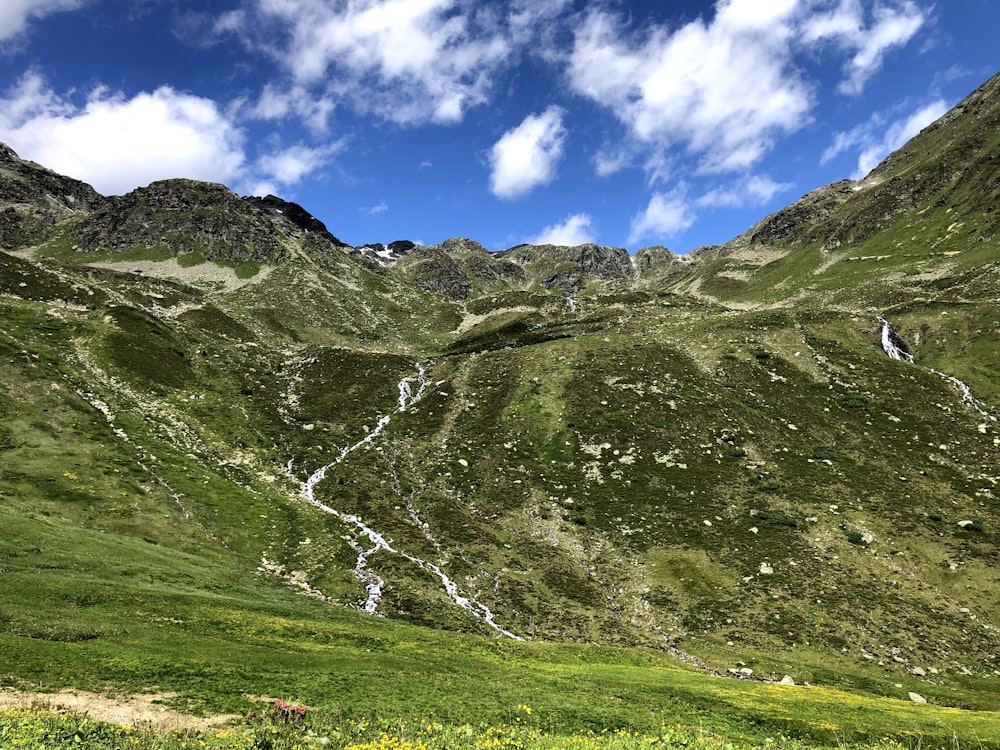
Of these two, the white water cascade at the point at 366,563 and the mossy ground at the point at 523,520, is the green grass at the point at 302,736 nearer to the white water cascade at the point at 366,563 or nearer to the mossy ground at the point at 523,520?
the mossy ground at the point at 523,520

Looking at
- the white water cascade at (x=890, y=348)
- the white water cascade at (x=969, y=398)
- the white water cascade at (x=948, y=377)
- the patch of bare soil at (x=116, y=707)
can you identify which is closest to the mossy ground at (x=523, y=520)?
the patch of bare soil at (x=116, y=707)

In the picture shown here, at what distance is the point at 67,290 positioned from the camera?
97.2 metres

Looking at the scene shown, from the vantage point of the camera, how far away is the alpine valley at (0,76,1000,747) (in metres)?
23.4

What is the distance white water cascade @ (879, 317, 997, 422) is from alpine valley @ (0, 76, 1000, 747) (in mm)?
750

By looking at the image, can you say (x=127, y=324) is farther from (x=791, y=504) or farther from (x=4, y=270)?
(x=791, y=504)

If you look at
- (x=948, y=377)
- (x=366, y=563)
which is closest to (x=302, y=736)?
(x=366, y=563)

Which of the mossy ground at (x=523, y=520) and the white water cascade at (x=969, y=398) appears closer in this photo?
the mossy ground at (x=523, y=520)

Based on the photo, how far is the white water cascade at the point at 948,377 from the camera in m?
65.5

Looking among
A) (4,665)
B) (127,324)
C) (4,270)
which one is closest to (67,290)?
(4,270)

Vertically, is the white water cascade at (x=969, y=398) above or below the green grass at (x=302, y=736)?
above

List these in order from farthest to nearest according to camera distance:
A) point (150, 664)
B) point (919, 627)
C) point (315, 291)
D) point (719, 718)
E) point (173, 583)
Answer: point (315, 291) → point (919, 627) → point (173, 583) → point (719, 718) → point (150, 664)

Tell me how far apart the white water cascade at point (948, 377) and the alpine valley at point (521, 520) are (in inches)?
29.5

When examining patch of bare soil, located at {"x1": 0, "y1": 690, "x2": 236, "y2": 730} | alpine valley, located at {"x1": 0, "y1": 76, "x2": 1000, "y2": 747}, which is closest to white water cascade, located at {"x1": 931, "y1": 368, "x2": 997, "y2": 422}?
alpine valley, located at {"x1": 0, "y1": 76, "x2": 1000, "y2": 747}

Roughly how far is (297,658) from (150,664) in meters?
5.77
